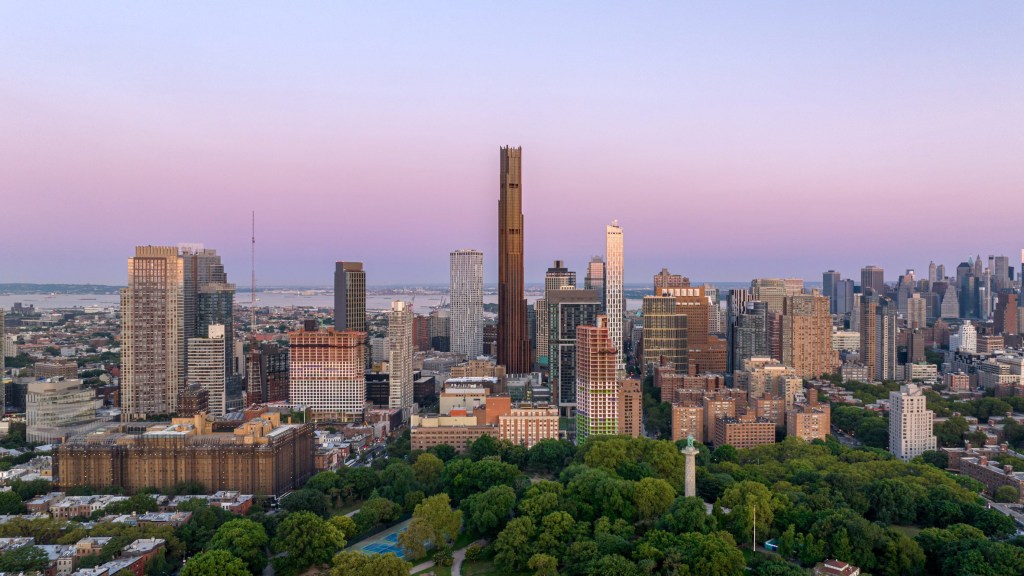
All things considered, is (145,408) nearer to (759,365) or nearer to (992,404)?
(759,365)

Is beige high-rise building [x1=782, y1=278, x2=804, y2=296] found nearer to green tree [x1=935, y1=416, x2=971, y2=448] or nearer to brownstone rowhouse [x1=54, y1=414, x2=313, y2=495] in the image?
green tree [x1=935, y1=416, x2=971, y2=448]

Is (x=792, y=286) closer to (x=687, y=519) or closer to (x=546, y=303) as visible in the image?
(x=546, y=303)

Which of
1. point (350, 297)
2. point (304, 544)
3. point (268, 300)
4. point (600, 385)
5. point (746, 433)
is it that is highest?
point (350, 297)

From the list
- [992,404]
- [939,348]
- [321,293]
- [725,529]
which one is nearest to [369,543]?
[725,529]

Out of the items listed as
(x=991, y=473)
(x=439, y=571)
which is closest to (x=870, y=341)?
(x=991, y=473)

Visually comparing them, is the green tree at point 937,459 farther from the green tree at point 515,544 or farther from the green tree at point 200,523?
the green tree at point 200,523

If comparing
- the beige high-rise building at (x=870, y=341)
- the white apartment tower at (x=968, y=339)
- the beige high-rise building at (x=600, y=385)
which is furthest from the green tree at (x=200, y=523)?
the white apartment tower at (x=968, y=339)
